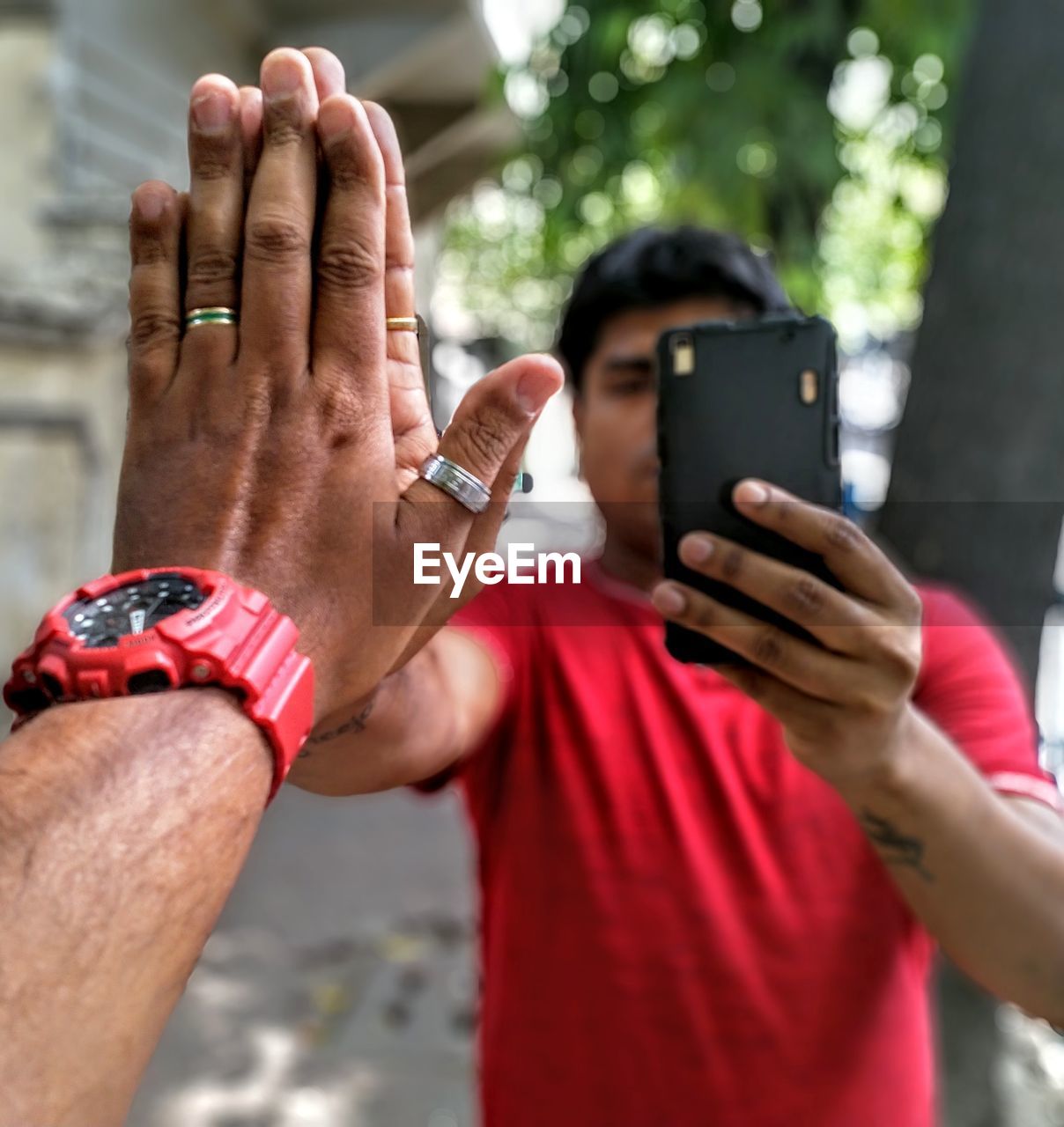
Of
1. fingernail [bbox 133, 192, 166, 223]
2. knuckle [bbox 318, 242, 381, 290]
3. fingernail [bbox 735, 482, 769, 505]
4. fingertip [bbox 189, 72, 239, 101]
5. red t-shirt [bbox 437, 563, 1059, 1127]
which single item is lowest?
red t-shirt [bbox 437, 563, 1059, 1127]

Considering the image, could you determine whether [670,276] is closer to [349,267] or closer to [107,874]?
[349,267]

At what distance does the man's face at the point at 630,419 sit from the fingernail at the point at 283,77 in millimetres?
972

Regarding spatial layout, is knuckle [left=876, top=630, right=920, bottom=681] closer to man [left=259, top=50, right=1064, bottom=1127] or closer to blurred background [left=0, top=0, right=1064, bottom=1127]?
man [left=259, top=50, right=1064, bottom=1127]

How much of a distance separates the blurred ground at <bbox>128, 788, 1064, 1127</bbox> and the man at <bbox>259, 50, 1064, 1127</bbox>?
5.52 feet

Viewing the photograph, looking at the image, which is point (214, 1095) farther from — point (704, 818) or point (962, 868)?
point (962, 868)

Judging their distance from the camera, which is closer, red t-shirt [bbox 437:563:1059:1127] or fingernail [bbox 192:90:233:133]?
fingernail [bbox 192:90:233:133]

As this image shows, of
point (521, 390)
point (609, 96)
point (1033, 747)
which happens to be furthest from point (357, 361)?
point (609, 96)

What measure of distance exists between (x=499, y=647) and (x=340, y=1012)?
7.99 feet

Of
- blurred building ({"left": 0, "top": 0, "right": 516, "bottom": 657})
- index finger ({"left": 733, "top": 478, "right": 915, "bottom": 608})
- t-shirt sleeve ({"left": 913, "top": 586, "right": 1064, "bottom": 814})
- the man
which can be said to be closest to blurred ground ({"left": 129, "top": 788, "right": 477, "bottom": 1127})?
blurred building ({"left": 0, "top": 0, "right": 516, "bottom": 657})

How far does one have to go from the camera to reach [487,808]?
1.71m

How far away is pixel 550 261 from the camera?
5.21m

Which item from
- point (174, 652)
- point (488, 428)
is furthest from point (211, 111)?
point (174, 652)

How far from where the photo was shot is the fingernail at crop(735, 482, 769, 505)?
1132mm

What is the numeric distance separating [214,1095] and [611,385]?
2.48 m
